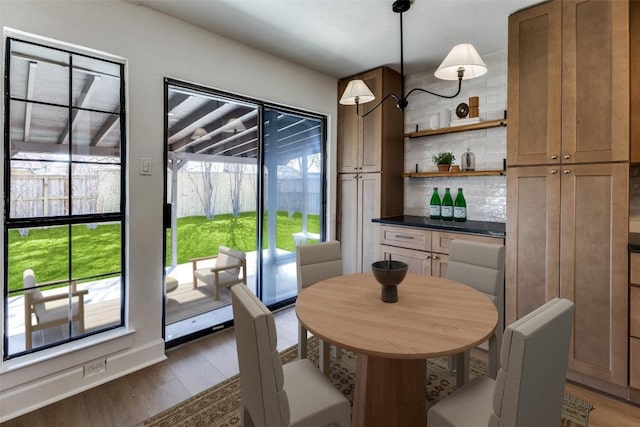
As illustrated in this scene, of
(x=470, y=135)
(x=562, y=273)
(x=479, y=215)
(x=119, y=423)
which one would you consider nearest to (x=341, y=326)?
(x=119, y=423)

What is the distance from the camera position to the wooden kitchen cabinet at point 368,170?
3.43 m

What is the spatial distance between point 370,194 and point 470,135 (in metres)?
1.17

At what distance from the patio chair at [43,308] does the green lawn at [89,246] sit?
43 millimetres

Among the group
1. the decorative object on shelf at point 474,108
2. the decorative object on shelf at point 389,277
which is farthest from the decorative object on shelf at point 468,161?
the decorative object on shelf at point 389,277

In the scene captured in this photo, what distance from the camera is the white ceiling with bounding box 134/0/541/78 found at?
2283 mm

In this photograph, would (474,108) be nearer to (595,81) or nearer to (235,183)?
(595,81)

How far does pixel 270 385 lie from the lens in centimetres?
102

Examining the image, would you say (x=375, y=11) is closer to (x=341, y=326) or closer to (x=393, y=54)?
(x=393, y=54)

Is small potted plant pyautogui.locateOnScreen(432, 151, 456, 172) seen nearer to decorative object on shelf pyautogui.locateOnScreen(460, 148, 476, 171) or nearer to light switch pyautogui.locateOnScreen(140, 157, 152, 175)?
decorative object on shelf pyautogui.locateOnScreen(460, 148, 476, 171)

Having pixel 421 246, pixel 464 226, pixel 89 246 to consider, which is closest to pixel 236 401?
pixel 89 246

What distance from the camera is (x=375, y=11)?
2.36 meters

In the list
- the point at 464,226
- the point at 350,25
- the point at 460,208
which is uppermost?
the point at 350,25

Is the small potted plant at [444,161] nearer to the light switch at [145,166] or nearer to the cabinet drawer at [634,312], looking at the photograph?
the cabinet drawer at [634,312]

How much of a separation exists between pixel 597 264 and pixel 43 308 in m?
3.61
